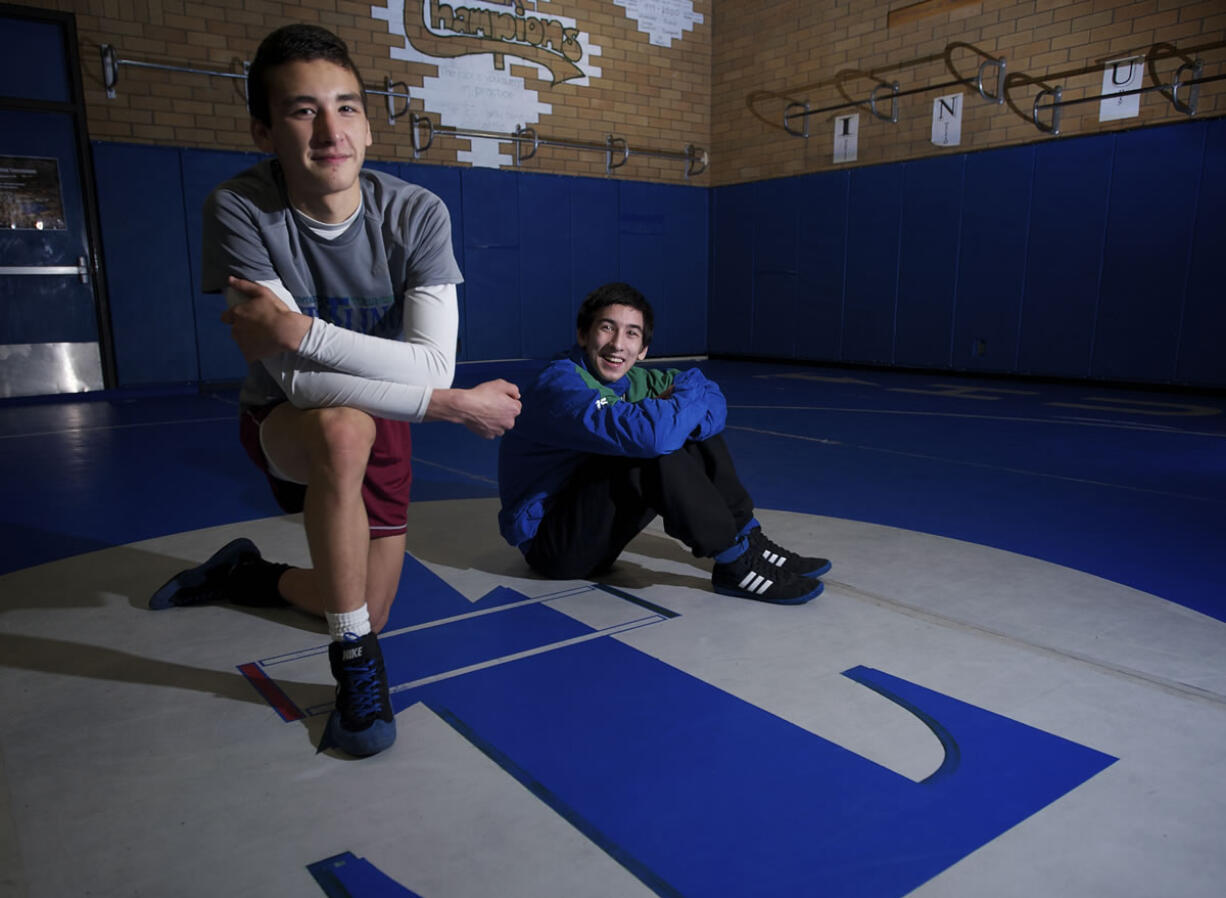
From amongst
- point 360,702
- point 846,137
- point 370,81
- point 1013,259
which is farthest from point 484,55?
point 360,702

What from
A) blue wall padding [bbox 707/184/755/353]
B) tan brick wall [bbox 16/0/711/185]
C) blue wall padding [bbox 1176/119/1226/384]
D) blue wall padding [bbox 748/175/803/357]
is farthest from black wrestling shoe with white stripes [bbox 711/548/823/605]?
blue wall padding [bbox 707/184/755/353]

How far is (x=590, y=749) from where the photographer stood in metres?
1.41

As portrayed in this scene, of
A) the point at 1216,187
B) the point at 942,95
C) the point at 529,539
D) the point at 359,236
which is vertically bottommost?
the point at 529,539

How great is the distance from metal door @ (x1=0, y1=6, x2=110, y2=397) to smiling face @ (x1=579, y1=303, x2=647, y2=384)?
5.75m

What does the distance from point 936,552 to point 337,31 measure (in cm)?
704

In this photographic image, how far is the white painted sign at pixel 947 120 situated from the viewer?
7121 millimetres

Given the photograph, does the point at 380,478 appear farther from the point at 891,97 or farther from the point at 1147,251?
the point at 891,97

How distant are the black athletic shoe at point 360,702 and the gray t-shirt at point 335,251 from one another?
53 cm

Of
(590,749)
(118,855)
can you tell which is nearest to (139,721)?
(118,855)

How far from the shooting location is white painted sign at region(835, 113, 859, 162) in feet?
26.1

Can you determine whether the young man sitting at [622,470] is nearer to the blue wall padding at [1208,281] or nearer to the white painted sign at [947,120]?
the blue wall padding at [1208,281]

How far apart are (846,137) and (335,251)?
7.43 metres

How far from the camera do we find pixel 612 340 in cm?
210

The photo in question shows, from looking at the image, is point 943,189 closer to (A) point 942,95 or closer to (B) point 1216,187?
(A) point 942,95
